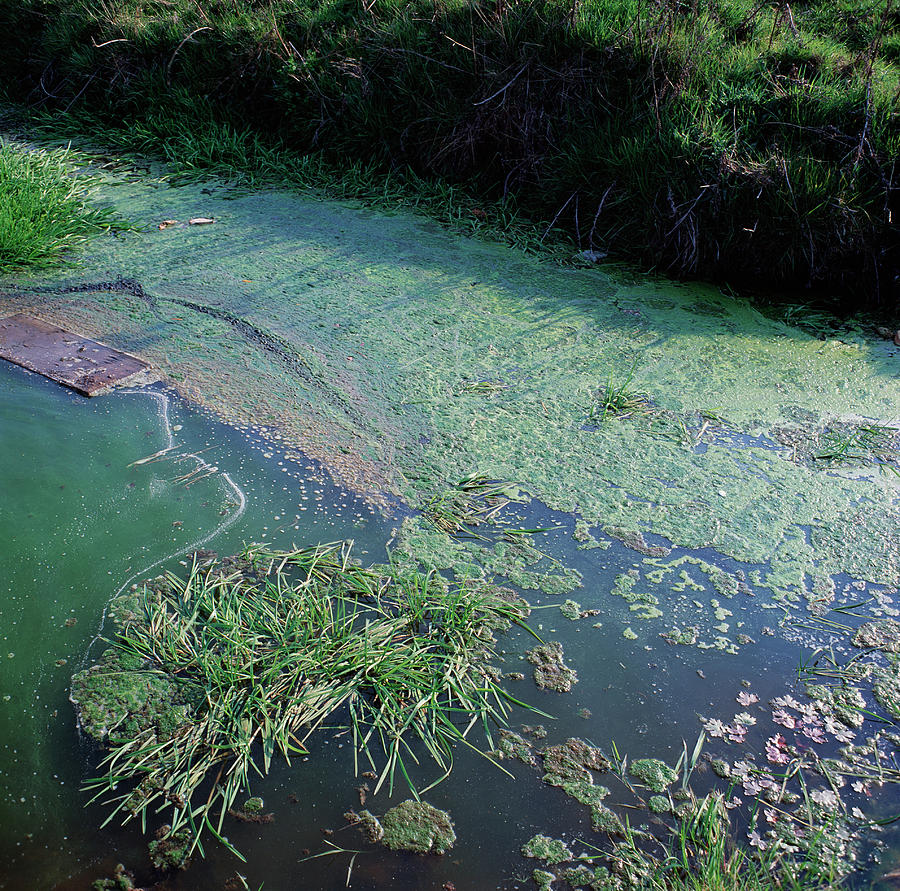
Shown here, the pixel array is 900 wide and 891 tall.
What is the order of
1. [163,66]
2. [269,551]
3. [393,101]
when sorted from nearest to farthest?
[269,551] → [393,101] → [163,66]

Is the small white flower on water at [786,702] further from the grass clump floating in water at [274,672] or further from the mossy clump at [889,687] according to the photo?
the grass clump floating in water at [274,672]

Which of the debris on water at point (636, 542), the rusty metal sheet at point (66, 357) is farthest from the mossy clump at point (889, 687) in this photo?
the rusty metal sheet at point (66, 357)

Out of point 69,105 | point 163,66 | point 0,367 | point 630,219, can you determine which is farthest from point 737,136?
point 69,105

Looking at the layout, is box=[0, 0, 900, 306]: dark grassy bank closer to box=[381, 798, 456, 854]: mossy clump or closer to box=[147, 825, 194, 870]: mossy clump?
box=[381, 798, 456, 854]: mossy clump

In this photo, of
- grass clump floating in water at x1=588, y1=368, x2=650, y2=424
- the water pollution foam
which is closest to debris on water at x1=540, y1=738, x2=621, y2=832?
the water pollution foam

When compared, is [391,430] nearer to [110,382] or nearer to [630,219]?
[110,382]

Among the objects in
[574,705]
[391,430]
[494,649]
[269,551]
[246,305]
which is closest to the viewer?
[574,705]
